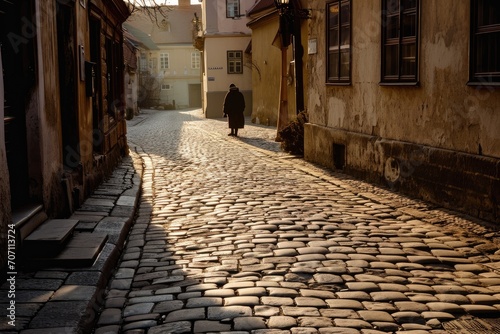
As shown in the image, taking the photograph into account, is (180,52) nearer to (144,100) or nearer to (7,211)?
(144,100)

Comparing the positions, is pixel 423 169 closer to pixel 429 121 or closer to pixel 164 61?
pixel 429 121

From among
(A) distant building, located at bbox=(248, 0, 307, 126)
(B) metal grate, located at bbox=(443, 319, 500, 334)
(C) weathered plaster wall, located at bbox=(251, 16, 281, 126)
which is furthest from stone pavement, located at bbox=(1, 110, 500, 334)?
(C) weathered plaster wall, located at bbox=(251, 16, 281, 126)

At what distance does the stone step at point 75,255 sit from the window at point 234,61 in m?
36.5

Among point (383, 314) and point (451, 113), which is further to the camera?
point (451, 113)

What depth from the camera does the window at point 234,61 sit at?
42500 millimetres

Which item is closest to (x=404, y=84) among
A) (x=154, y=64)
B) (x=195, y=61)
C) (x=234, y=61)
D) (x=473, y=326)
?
(x=473, y=326)

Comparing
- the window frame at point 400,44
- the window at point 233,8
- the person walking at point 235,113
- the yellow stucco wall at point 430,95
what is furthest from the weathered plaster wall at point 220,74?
the window frame at point 400,44

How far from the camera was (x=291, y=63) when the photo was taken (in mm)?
24438

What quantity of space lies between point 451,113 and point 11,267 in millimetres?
5633

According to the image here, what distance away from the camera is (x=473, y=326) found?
4.48 metres

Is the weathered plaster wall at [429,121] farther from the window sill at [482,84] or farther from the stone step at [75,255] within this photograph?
the stone step at [75,255]

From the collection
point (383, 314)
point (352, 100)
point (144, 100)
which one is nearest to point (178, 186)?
point (352, 100)

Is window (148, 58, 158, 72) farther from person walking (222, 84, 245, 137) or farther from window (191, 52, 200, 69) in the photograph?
person walking (222, 84, 245, 137)

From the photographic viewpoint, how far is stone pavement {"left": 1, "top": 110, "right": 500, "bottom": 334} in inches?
180
